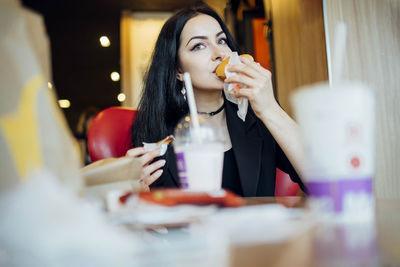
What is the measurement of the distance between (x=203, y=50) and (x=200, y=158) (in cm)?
123

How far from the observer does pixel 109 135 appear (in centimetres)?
163

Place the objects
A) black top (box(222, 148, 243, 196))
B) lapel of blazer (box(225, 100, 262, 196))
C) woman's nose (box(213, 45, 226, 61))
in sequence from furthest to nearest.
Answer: woman's nose (box(213, 45, 226, 61)) → black top (box(222, 148, 243, 196)) → lapel of blazer (box(225, 100, 262, 196))

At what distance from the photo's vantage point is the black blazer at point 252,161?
1.51 m

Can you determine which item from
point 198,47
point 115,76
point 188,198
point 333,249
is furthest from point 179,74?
point 115,76

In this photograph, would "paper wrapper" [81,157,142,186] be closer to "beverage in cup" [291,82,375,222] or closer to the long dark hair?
"beverage in cup" [291,82,375,222]

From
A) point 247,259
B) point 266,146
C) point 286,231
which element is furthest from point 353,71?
point 247,259

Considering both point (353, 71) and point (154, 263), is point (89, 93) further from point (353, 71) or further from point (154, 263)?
point (154, 263)

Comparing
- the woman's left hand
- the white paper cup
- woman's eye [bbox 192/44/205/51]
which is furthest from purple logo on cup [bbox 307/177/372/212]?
woman's eye [bbox 192/44/205/51]

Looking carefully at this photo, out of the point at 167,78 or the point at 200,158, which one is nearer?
the point at 200,158

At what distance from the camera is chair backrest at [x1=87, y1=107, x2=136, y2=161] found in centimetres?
161

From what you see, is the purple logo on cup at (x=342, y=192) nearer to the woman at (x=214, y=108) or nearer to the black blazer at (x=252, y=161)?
the woman at (x=214, y=108)

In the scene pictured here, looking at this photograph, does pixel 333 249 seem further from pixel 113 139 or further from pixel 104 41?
pixel 104 41

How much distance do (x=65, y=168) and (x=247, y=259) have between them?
0.77ft

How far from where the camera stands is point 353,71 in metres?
1.82
